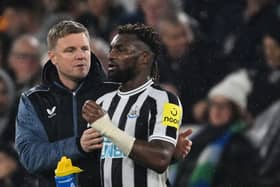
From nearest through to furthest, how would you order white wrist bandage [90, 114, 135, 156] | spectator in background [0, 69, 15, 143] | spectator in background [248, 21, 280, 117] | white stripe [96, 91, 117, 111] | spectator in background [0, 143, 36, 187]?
white wrist bandage [90, 114, 135, 156], white stripe [96, 91, 117, 111], spectator in background [248, 21, 280, 117], spectator in background [0, 143, 36, 187], spectator in background [0, 69, 15, 143]

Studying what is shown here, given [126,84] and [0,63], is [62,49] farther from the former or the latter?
[0,63]

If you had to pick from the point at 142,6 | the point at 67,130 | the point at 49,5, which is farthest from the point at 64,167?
the point at 49,5

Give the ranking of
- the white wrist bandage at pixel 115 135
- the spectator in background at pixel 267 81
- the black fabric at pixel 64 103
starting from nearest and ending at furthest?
the white wrist bandage at pixel 115 135, the black fabric at pixel 64 103, the spectator in background at pixel 267 81

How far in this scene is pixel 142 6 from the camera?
8.78 m

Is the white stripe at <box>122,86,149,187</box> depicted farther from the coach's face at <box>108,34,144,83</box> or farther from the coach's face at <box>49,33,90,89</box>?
the coach's face at <box>49,33,90,89</box>

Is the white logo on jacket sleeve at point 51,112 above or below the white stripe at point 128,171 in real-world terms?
above

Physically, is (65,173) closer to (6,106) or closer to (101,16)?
(6,106)

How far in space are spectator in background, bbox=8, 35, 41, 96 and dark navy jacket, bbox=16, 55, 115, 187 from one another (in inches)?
132

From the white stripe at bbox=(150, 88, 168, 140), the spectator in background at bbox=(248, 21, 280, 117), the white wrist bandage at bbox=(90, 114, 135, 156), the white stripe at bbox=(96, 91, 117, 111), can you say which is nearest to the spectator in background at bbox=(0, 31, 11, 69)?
the spectator in background at bbox=(248, 21, 280, 117)

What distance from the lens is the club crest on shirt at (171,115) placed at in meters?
4.72

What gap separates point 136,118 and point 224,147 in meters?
2.75

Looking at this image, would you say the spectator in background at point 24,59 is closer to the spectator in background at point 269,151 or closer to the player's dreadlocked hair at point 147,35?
the spectator in background at point 269,151

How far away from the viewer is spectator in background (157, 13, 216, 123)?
7.89 metres

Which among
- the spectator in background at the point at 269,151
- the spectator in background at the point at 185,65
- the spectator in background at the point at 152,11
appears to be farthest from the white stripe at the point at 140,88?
the spectator in background at the point at 152,11
